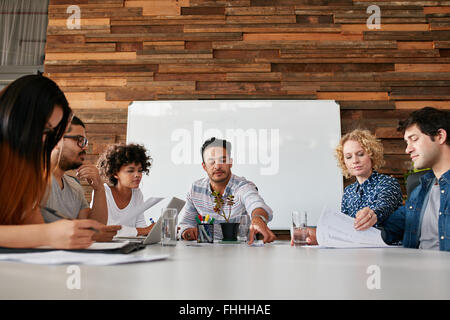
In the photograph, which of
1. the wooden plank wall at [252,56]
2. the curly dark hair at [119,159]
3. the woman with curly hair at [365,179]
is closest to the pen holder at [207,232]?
the woman with curly hair at [365,179]

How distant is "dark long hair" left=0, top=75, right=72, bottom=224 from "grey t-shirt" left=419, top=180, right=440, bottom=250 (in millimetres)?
1570

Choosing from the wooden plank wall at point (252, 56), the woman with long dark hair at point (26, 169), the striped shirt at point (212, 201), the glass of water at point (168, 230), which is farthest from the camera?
the wooden plank wall at point (252, 56)

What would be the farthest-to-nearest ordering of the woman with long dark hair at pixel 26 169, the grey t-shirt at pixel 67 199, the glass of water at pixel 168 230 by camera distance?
the grey t-shirt at pixel 67 199 → the glass of water at pixel 168 230 → the woman with long dark hair at pixel 26 169

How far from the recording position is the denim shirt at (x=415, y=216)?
5.06 ft

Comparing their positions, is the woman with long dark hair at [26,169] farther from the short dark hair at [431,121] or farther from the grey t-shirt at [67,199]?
the short dark hair at [431,121]

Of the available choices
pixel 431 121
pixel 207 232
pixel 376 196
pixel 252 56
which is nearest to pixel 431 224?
pixel 376 196

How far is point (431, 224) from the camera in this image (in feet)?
5.41

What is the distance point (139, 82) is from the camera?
3.53 meters

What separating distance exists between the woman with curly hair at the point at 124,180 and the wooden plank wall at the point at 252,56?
0.93m

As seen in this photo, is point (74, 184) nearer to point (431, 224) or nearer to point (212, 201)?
point (212, 201)

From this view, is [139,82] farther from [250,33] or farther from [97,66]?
[250,33]

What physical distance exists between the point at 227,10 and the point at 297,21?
70cm

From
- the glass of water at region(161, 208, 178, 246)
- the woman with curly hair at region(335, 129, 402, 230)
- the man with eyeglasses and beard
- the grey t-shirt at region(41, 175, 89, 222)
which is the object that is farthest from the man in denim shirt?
the grey t-shirt at region(41, 175, 89, 222)
